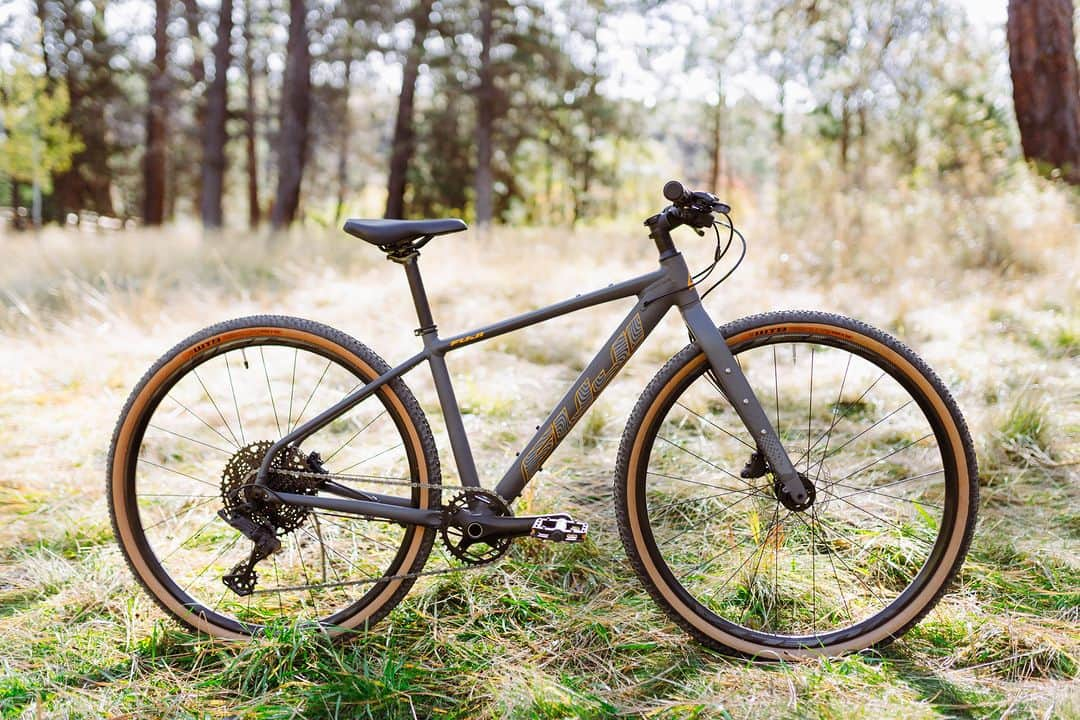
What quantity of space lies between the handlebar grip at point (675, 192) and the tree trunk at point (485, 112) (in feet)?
45.9

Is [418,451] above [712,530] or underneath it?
above

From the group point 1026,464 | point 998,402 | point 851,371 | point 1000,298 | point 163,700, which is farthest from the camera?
point 1000,298

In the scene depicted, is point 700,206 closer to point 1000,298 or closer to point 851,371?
point 851,371

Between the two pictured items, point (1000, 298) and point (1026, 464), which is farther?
point (1000, 298)

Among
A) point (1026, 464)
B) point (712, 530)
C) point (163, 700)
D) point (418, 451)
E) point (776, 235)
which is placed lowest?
point (163, 700)

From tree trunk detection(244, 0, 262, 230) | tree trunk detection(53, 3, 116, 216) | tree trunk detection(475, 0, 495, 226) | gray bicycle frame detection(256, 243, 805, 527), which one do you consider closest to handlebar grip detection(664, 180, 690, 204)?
gray bicycle frame detection(256, 243, 805, 527)

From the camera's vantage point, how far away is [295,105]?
1269 cm

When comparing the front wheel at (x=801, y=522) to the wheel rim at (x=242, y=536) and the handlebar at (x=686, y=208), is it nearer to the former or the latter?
the handlebar at (x=686, y=208)

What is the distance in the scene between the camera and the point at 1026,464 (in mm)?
3012

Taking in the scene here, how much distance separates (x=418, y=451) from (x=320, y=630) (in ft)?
1.75

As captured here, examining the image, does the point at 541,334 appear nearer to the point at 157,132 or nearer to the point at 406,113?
the point at 406,113

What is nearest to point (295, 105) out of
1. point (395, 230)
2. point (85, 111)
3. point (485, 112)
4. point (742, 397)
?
point (485, 112)

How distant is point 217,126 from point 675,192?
14.8 m

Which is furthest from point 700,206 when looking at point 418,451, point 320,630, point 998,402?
point 998,402
